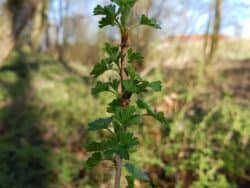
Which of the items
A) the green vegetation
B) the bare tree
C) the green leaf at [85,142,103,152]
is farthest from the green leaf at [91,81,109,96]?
the bare tree

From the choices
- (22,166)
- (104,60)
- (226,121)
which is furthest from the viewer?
(22,166)

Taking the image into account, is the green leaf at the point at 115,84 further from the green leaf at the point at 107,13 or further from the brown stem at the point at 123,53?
the green leaf at the point at 107,13

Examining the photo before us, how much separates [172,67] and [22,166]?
8.38ft

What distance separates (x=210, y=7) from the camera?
7.38 metres

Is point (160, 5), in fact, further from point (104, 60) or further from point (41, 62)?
point (104, 60)

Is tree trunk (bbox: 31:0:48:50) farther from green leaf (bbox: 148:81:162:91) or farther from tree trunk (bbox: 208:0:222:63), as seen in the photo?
green leaf (bbox: 148:81:162:91)

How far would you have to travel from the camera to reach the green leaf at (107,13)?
99 centimetres

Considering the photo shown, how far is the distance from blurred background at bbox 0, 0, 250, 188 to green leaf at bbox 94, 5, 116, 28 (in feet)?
8.48

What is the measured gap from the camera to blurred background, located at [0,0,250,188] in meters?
4.42

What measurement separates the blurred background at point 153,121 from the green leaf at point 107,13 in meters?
2.58

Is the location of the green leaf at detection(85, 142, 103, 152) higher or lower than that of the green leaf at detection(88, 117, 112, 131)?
lower

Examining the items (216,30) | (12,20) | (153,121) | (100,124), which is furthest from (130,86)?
(216,30)

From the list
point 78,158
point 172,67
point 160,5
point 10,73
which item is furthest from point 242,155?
point 10,73

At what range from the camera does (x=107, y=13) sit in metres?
1.01
